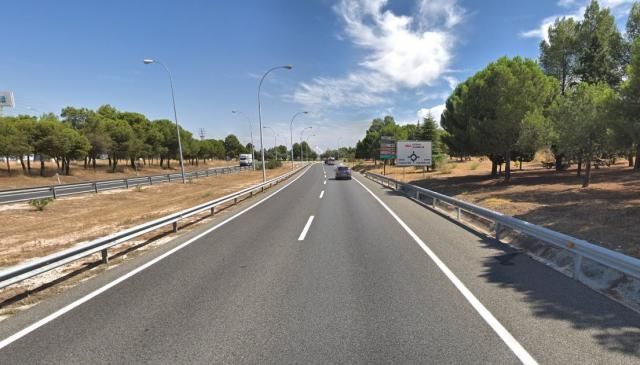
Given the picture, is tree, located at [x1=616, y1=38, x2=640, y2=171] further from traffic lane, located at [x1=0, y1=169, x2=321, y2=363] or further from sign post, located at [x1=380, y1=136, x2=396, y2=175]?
sign post, located at [x1=380, y1=136, x2=396, y2=175]

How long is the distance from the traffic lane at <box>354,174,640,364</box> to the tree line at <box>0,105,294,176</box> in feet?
167

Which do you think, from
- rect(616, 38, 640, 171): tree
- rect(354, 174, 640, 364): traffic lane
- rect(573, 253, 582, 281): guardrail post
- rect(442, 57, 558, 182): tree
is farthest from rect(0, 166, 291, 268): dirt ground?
rect(442, 57, 558, 182): tree

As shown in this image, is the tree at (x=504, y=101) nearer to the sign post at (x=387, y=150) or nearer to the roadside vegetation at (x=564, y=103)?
the roadside vegetation at (x=564, y=103)

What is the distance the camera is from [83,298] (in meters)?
4.96

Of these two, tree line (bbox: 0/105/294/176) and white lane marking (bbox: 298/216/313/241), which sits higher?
tree line (bbox: 0/105/294/176)

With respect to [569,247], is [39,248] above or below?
below

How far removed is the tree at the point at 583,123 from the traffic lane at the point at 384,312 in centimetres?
1616

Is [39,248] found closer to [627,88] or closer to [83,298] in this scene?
[83,298]

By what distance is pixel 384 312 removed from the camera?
4281 mm

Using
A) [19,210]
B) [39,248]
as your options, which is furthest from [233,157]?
[39,248]

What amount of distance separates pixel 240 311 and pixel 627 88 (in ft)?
57.5

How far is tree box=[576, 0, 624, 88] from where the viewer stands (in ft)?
111

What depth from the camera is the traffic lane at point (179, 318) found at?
346cm

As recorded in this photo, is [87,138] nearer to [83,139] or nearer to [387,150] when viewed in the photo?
[83,139]
